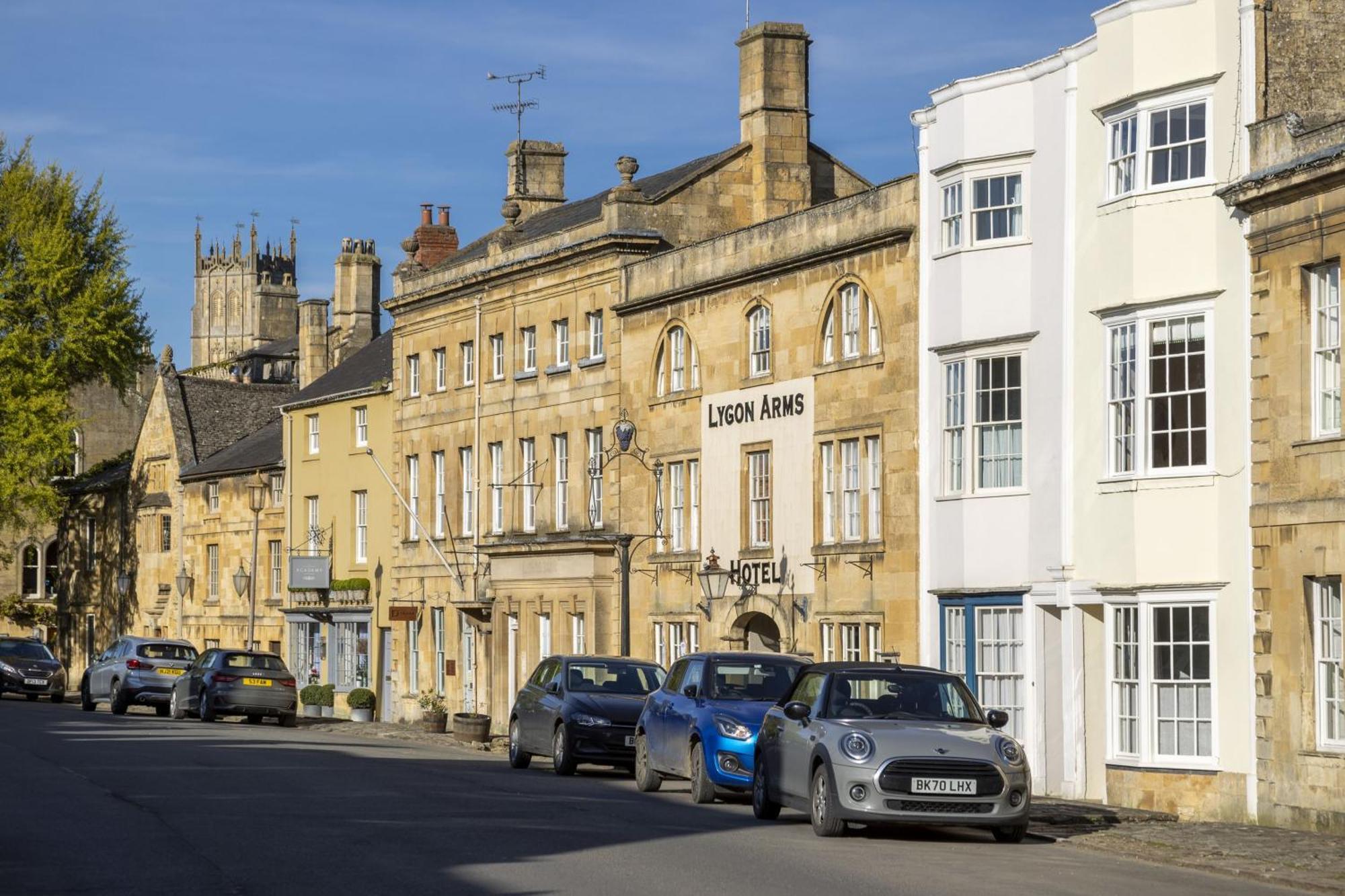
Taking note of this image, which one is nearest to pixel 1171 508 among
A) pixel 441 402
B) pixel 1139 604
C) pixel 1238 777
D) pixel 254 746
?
pixel 1139 604

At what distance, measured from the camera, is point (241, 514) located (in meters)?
63.5

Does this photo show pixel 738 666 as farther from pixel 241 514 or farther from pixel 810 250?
pixel 241 514

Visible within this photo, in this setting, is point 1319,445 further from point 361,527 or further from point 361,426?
point 361,527

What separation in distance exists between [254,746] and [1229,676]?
599 inches

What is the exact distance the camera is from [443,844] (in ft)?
56.2

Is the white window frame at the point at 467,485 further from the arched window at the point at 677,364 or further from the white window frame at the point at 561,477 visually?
the arched window at the point at 677,364

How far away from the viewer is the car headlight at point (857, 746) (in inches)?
723

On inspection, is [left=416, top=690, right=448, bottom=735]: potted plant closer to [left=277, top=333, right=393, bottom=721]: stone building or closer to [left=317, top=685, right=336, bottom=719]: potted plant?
[left=277, top=333, right=393, bottom=721]: stone building

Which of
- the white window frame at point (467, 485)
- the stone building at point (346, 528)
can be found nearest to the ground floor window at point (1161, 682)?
the white window frame at point (467, 485)

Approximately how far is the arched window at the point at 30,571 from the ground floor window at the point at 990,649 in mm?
57087

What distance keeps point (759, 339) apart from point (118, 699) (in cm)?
1883

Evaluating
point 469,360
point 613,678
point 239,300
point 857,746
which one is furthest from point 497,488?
point 239,300

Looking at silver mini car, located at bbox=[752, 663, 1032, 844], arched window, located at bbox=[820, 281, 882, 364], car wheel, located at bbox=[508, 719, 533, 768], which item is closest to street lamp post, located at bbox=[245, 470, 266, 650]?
arched window, located at bbox=[820, 281, 882, 364]

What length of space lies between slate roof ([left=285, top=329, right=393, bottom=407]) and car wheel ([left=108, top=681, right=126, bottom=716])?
447 inches
